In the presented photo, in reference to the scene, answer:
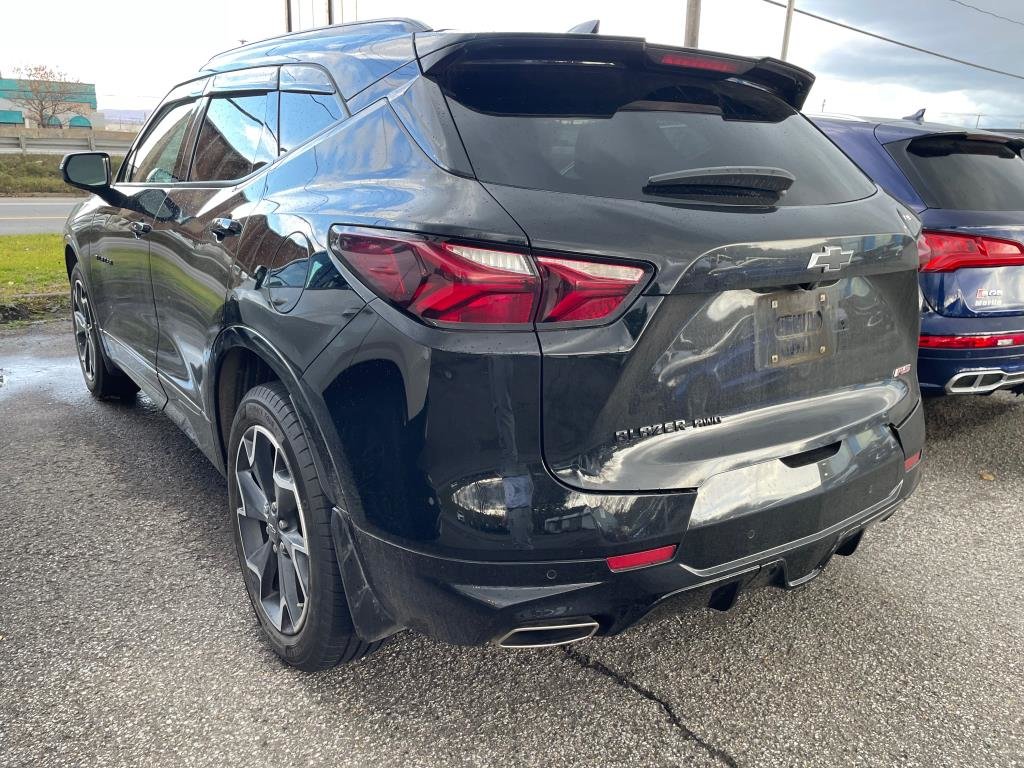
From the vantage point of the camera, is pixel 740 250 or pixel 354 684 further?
pixel 354 684

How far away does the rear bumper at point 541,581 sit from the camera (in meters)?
1.84

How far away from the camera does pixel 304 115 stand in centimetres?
269

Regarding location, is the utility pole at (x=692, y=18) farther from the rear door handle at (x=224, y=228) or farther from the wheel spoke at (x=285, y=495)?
the wheel spoke at (x=285, y=495)

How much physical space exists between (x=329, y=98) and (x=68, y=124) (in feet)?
191

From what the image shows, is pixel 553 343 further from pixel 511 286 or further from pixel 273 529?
pixel 273 529

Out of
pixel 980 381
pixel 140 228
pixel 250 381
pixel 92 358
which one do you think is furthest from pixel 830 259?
pixel 92 358

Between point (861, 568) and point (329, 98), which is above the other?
point (329, 98)

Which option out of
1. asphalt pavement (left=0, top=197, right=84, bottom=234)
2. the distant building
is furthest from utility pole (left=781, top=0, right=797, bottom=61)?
the distant building

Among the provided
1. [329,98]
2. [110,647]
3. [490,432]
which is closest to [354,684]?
[110,647]

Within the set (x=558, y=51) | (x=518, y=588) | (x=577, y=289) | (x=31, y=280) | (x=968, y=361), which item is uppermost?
(x=558, y=51)

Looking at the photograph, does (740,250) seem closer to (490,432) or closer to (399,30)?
(490,432)

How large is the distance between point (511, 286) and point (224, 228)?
1.32 meters

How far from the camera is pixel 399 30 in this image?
102 inches

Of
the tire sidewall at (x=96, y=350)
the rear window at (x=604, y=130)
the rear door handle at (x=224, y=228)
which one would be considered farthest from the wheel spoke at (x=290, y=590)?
the tire sidewall at (x=96, y=350)
